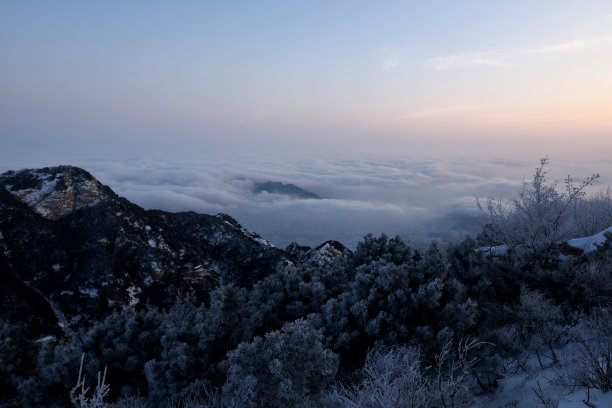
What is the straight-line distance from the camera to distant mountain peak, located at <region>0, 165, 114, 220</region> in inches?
548

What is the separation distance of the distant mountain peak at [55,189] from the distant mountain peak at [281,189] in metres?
135

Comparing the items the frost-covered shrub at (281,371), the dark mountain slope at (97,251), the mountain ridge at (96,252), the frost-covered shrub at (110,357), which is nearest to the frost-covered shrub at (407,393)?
the frost-covered shrub at (281,371)

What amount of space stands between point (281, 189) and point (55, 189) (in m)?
146

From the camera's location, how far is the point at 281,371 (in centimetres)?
361

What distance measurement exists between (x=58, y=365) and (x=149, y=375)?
5.01ft

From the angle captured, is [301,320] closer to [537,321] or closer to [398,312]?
[398,312]

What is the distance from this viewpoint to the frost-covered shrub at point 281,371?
354cm

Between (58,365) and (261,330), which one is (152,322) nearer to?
(58,365)

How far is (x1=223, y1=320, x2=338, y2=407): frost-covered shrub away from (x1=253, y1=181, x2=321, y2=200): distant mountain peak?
482 ft

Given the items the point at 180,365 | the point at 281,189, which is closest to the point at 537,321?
the point at 180,365

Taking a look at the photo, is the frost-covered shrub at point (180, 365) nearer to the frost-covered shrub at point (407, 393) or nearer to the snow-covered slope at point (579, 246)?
the frost-covered shrub at point (407, 393)

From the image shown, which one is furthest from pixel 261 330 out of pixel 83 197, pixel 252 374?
pixel 83 197

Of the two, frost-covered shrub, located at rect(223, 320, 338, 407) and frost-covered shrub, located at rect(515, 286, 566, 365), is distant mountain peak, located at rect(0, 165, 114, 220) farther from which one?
frost-covered shrub, located at rect(515, 286, 566, 365)

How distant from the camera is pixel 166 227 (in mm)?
15289
